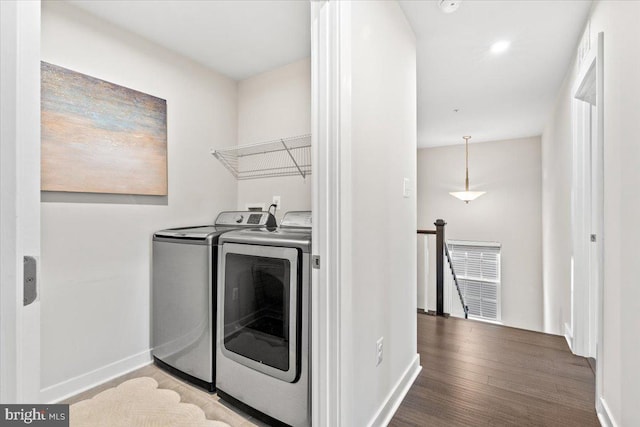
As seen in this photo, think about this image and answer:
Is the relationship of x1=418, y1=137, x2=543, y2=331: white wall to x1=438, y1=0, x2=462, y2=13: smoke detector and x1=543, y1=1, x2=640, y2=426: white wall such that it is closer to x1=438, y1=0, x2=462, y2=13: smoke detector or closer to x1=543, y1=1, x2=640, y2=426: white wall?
x1=543, y1=1, x2=640, y2=426: white wall

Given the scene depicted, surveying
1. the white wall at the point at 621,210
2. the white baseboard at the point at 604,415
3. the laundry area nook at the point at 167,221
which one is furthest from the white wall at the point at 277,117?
the white baseboard at the point at 604,415

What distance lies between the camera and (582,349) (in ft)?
7.45

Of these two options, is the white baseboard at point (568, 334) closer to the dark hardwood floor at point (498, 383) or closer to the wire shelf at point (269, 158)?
the dark hardwood floor at point (498, 383)

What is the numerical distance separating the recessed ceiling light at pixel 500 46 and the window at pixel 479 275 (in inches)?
159

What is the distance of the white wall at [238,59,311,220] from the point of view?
8.10 ft

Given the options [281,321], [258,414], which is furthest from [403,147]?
[258,414]

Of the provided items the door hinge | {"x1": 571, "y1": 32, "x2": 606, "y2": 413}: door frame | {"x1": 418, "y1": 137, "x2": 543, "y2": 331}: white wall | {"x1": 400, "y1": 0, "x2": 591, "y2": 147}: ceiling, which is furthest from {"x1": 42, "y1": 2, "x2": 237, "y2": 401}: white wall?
{"x1": 418, "y1": 137, "x2": 543, "y2": 331}: white wall

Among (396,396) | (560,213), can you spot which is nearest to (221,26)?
(396,396)

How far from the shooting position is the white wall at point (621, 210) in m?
1.18

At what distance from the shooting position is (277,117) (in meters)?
2.60

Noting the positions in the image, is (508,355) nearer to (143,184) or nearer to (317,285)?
(317,285)

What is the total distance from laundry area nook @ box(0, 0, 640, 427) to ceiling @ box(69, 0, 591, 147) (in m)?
0.02

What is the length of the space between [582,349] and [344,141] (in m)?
2.54

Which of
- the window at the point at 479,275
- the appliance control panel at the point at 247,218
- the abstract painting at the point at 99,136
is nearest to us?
the abstract painting at the point at 99,136
